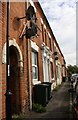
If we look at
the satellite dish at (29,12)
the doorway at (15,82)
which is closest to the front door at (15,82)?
the doorway at (15,82)

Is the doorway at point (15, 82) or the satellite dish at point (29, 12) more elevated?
the satellite dish at point (29, 12)

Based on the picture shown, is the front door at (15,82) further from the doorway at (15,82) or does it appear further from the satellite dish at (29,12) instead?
the satellite dish at (29,12)

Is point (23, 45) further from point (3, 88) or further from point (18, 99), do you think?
point (3, 88)

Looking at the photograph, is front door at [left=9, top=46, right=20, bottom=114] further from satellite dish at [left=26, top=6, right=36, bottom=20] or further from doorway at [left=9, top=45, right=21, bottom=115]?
satellite dish at [left=26, top=6, right=36, bottom=20]

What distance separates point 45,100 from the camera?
1199 cm

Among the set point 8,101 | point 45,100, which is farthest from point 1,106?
point 45,100

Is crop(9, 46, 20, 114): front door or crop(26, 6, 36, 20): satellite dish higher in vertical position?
crop(26, 6, 36, 20): satellite dish

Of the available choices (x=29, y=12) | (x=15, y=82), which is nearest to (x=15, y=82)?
(x=15, y=82)

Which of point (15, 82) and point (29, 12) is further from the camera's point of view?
point (29, 12)

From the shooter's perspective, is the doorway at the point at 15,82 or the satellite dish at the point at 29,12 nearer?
the doorway at the point at 15,82

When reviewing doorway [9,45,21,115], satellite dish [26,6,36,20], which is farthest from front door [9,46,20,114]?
satellite dish [26,6,36,20]

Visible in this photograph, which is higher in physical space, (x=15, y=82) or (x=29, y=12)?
(x=29, y=12)

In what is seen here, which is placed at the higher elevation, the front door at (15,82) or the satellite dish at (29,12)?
the satellite dish at (29,12)

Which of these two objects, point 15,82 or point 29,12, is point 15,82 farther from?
point 29,12
